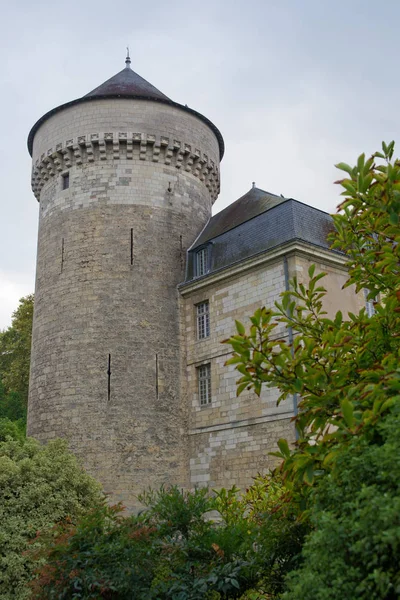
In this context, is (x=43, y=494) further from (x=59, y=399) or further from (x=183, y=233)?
(x=183, y=233)

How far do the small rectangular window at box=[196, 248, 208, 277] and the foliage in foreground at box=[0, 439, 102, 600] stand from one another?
7535 mm

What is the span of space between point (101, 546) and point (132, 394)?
11.3 m

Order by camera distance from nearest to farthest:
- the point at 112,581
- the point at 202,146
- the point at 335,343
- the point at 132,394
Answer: the point at 335,343 → the point at 112,581 → the point at 132,394 → the point at 202,146

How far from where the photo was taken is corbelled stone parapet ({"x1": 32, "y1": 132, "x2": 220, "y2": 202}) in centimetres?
2094

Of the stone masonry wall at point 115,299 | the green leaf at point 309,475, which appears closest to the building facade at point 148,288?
the stone masonry wall at point 115,299

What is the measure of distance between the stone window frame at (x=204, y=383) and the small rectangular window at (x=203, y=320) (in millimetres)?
957

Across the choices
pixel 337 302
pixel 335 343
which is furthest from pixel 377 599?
pixel 337 302

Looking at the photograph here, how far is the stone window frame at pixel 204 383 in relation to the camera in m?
19.0

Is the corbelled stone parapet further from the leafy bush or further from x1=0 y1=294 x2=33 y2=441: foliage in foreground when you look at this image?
the leafy bush

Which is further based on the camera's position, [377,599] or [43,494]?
[43,494]

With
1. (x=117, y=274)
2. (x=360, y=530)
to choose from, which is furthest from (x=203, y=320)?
(x=360, y=530)

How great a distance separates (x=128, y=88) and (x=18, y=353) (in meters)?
15.0

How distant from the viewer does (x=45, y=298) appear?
67.6 ft

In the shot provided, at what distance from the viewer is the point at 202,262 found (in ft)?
67.3
